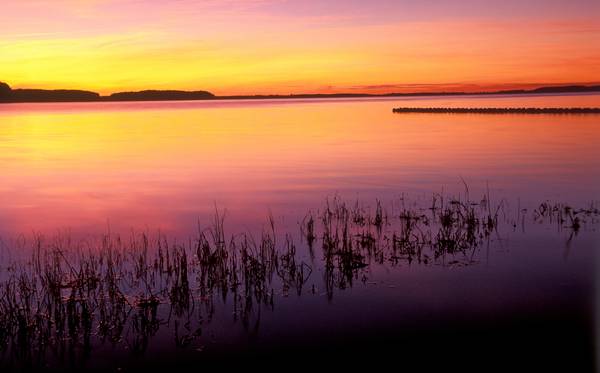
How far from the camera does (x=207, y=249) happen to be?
44.5 feet

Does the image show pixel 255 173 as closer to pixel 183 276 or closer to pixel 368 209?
pixel 368 209

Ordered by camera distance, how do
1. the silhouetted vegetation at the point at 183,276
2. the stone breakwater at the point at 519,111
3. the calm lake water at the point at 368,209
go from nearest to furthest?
the calm lake water at the point at 368,209 < the silhouetted vegetation at the point at 183,276 < the stone breakwater at the point at 519,111

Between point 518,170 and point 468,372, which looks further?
point 518,170

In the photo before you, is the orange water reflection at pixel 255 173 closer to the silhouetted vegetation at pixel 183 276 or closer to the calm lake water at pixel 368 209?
the calm lake water at pixel 368 209

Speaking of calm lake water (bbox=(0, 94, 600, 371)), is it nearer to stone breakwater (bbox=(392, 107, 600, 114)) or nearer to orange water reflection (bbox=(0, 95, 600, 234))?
orange water reflection (bbox=(0, 95, 600, 234))

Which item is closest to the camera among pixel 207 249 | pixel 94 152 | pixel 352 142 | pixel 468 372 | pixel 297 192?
pixel 468 372

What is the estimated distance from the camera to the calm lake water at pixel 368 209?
9406 millimetres

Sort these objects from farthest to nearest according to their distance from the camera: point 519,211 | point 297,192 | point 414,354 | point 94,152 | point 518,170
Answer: point 94,152, point 518,170, point 297,192, point 519,211, point 414,354

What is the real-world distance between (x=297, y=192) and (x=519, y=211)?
33.4 ft

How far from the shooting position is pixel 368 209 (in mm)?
21891

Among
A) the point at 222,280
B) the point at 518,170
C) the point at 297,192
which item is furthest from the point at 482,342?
the point at 518,170

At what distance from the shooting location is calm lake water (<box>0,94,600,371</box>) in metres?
9.41

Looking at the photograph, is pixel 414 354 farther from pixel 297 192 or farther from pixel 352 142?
pixel 352 142

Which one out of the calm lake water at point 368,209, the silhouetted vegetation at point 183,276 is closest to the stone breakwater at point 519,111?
the calm lake water at point 368,209
